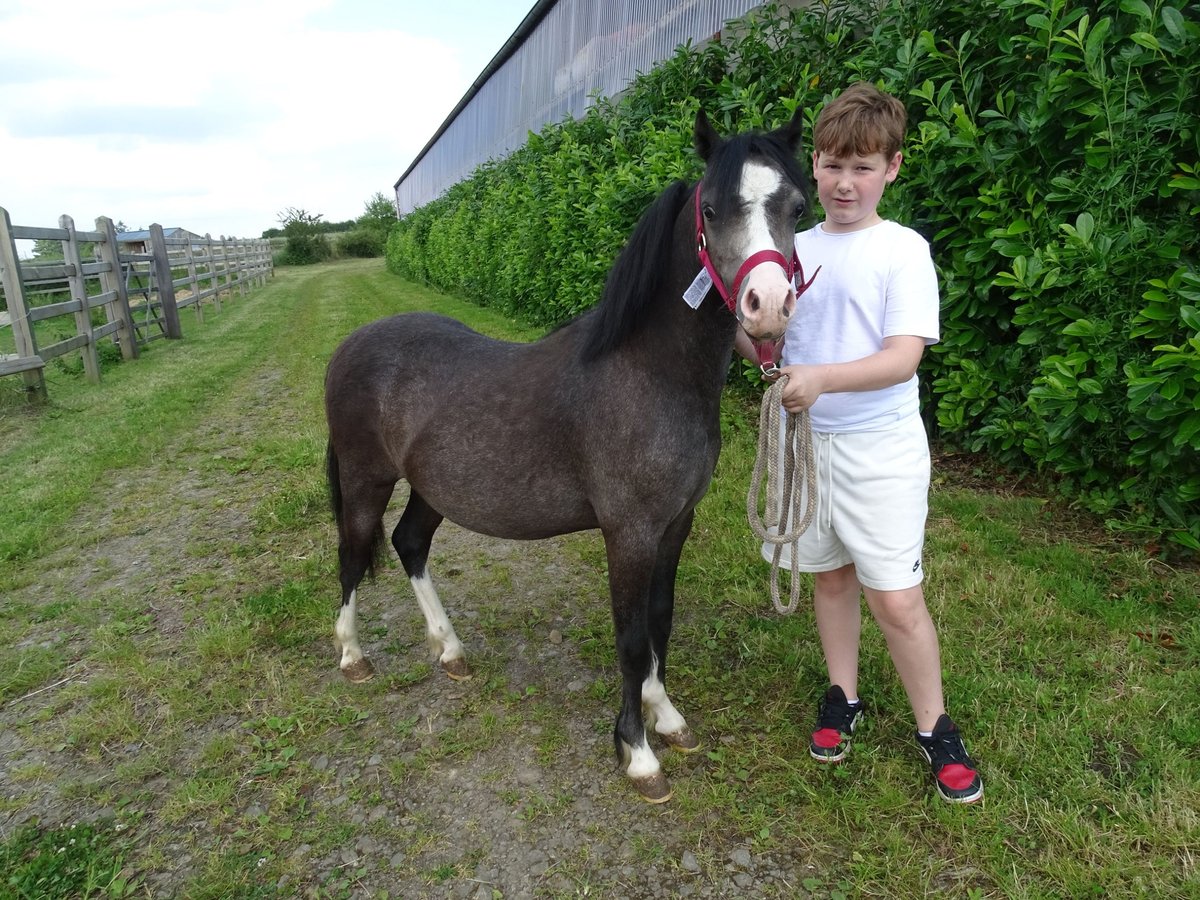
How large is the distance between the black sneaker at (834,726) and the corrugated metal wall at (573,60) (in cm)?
665

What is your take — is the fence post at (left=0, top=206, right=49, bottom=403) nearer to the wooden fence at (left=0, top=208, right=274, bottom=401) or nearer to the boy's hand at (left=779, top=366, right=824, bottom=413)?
the wooden fence at (left=0, top=208, right=274, bottom=401)

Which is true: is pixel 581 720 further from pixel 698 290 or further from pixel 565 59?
pixel 565 59

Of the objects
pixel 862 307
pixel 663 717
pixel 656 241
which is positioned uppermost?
pixel 656 241

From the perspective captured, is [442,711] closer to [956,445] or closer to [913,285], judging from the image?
[913,285]

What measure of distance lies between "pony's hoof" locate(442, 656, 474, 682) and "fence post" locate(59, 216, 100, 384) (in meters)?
9.19

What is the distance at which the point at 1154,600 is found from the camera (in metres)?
3.07

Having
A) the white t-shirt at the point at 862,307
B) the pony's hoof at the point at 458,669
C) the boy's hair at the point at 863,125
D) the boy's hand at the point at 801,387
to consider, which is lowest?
the pony's hoof at the point at 458,669

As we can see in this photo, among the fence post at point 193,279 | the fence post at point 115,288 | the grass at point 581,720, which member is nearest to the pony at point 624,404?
the grass at point 581,720

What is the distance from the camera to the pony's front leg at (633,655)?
2.34 m

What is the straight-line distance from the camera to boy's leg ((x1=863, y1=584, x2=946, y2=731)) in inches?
86.0

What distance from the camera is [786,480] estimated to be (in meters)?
2.28

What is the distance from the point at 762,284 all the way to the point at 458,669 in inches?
91.7

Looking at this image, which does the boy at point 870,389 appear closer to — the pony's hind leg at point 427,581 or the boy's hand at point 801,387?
the boy's hand at point 801,387

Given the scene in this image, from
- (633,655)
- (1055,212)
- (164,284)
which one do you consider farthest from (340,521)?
(164,284)
